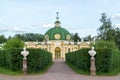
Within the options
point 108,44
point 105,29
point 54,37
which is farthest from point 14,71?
point 54,37

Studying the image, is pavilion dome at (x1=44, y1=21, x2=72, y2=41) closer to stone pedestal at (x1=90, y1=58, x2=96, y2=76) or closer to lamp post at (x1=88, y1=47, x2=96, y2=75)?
lamp post at (x1=88, y1=47, x2=96, y2=75)

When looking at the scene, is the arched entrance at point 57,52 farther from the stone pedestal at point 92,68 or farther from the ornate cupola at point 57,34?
the stone pedestal at point 92,68

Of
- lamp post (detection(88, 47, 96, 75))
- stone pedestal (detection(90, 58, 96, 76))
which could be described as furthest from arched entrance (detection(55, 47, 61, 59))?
stone pedestal (detection(90, 58, 96, 76))

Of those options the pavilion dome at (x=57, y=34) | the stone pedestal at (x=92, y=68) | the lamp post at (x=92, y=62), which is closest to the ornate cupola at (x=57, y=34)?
the pavilion dome at (x=57, y=34)

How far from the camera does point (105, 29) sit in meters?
90.4

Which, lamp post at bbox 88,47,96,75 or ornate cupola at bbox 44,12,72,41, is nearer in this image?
lamp post at bbox 88,47,96,75

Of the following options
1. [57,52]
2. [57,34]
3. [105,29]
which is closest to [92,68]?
[105,29]

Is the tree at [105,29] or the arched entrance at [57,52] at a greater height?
the tree at [105,29]

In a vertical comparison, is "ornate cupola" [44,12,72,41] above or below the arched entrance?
above

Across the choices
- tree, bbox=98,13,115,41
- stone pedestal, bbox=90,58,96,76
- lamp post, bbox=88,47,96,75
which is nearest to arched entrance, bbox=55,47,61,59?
tree, bbox=98,13,115,41

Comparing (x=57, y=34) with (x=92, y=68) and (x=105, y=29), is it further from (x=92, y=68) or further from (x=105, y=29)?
(x=92, y=68)

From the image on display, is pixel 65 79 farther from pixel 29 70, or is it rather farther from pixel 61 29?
pixel 61 29

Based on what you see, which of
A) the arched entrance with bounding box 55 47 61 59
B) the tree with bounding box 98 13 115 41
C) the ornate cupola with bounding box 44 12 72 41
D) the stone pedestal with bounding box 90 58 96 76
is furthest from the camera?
the arched entrance with bounding box 55 47 61 59

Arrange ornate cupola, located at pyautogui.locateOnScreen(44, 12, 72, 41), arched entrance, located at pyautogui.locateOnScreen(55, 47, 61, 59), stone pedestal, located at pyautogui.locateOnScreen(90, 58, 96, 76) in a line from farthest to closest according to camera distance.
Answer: arched entrance, located at pyautogui.locateOnScreen(55, 47, 61, 59) < ornate cupola, located at pyautogui.locateOnScreen(44, 12, 72, 41) < stone pedestal, located at pyautogui.locateOnScreen(90, 58, 96, 76)
